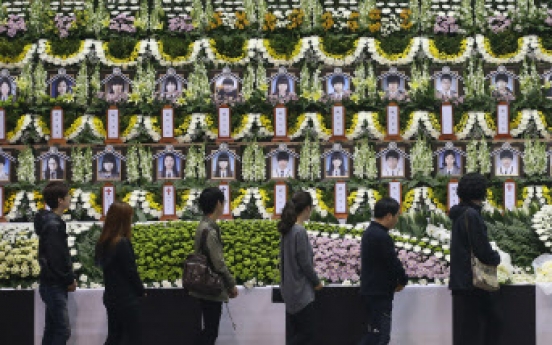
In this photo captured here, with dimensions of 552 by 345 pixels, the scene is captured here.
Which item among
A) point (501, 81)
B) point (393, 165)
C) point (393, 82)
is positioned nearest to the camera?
point (393, 165)

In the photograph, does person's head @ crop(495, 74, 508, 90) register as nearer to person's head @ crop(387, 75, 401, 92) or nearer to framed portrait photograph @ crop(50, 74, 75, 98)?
person's head @ crop(387, 75, 401, 92)

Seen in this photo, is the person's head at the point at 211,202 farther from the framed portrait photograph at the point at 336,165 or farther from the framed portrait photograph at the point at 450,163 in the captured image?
the framed portrait photograph at the point at 450,163

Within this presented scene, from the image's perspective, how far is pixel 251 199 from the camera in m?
12.8

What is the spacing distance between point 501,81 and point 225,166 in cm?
372

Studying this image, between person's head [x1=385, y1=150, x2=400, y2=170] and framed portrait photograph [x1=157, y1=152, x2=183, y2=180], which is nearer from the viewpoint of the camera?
person's head [x1=385, y1=150, x2=400, y2=170]

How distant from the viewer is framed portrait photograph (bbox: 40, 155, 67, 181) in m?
13.2

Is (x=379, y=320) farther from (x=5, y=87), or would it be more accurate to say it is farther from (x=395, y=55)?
(x=5, y=87)

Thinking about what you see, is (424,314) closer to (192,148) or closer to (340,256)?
(340,256)

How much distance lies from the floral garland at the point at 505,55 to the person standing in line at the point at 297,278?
23.1 feet

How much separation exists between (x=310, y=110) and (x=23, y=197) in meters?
3.78

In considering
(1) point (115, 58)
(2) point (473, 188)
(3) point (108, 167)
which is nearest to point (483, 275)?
(2) point (473, 188)

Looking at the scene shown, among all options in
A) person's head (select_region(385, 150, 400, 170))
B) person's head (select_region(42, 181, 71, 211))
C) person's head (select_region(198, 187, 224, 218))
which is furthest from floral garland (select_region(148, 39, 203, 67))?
person's head (select_region(198, 187, 224, 218))

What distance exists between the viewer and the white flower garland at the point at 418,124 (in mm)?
13008

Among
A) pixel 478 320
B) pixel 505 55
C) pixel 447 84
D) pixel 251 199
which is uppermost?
pixel 505 55
